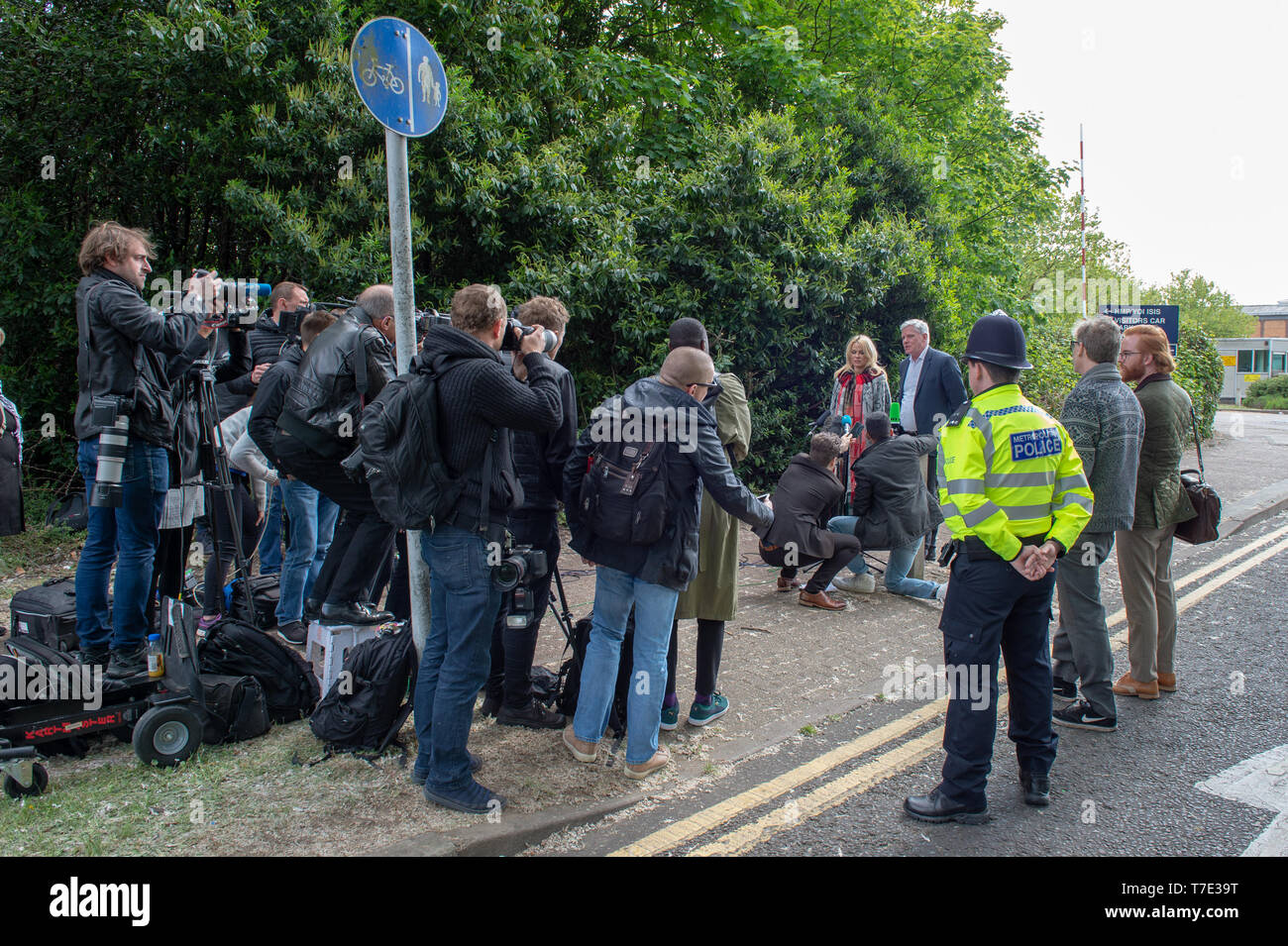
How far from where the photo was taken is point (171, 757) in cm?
383

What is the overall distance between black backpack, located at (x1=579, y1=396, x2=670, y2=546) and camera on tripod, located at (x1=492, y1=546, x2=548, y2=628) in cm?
32

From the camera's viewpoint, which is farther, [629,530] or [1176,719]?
[1176,719]

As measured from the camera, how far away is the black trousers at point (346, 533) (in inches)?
184

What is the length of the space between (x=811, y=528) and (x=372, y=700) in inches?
144

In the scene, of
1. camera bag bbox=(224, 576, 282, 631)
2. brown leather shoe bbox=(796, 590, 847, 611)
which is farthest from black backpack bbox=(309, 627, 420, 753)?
brown leather shoe bbox=(796, 590, 847, 611)

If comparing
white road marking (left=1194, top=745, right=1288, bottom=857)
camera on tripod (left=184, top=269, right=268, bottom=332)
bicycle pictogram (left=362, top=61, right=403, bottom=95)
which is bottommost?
white road marking (left=1194, top=745, right=1288, bottom=857)

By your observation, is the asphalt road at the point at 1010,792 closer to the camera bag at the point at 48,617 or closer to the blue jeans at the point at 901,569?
the blue jeans at the point at 901,569

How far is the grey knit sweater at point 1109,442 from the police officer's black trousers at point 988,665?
128cm

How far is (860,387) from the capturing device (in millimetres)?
8016

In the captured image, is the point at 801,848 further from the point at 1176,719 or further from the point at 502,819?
the point at 1176,719

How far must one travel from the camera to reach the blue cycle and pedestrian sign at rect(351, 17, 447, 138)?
373 centimetres

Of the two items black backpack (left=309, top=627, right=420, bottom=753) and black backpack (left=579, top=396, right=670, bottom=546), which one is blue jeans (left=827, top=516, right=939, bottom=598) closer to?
black backpack (left=579, top=396, right=670, bottom=546)
